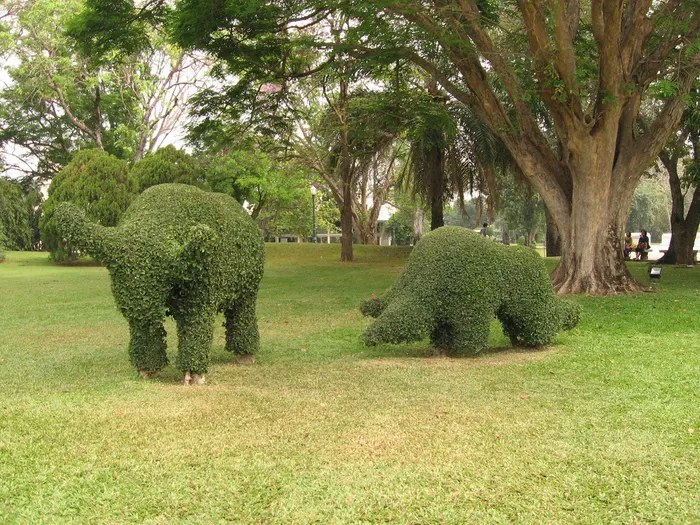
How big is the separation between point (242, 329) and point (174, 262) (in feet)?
5.79

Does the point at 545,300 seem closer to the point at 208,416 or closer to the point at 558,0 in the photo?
the point at 208,416

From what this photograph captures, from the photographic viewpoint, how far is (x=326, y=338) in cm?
1041

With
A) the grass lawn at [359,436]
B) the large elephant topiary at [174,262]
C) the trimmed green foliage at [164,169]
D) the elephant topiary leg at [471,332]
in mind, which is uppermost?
the trimmed green foliage at [164,169]

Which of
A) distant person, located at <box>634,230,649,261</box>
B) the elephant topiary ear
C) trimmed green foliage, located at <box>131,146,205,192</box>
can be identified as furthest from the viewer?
distant person, located at <box>634,230,649,261</box>

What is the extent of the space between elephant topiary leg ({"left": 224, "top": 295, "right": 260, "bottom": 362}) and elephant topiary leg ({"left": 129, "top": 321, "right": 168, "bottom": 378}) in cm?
108

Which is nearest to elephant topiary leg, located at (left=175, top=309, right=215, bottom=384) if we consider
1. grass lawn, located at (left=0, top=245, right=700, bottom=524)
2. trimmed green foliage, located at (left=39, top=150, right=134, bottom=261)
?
grass lawn, located at (left=0, top=245, right=700, bottom=524)

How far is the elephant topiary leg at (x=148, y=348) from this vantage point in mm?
6910

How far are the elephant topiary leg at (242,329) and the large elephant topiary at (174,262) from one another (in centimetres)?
39

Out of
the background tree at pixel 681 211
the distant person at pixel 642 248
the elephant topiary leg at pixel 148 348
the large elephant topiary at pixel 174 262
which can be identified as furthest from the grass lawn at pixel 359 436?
the distant person at pixel 642 248

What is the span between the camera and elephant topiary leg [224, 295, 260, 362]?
7883 millimetres

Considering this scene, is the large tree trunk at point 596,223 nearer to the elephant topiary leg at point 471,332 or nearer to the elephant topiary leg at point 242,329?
the elephant topiary leg at point 471,332

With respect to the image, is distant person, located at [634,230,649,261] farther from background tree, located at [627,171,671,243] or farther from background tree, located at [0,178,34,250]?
background tree, located at [627,171,671,243]

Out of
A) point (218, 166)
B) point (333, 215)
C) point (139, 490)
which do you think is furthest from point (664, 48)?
point (333, 215)

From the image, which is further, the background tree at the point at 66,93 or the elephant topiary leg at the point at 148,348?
the background tree at the point at 66,93
